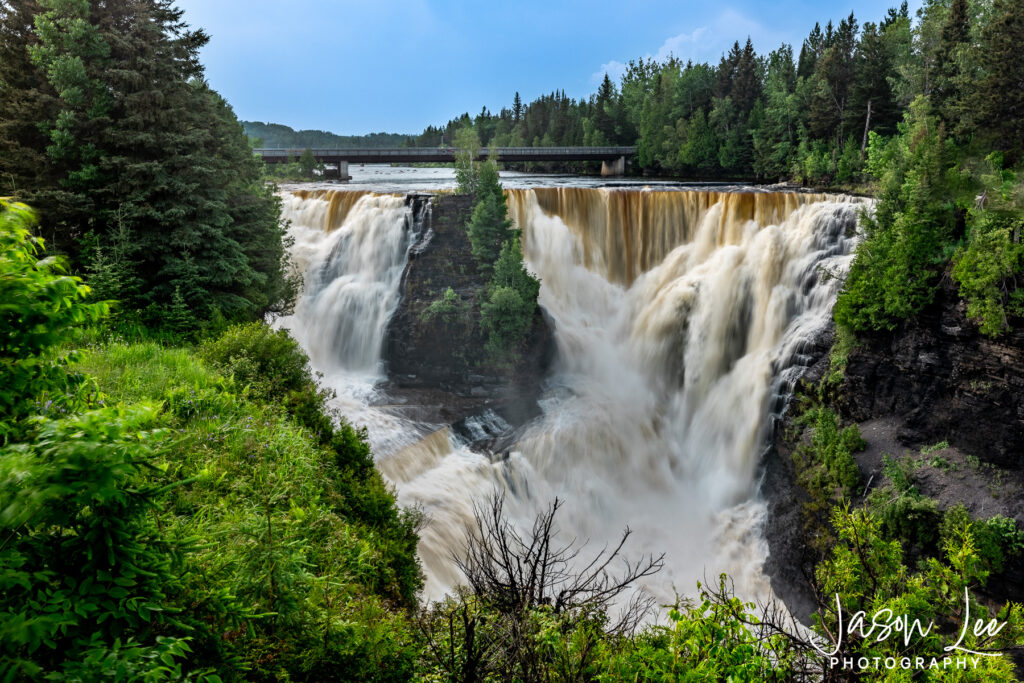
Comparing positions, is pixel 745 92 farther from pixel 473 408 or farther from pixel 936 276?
pixel 473 408

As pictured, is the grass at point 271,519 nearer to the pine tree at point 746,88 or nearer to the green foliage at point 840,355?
the green foliage at point 840,355

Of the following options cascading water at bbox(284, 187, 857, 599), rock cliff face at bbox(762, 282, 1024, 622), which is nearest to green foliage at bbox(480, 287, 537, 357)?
cascading water at bbox(284, 187, 857, 599)

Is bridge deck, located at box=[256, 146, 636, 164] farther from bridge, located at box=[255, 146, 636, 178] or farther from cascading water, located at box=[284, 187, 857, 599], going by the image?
cascading water, located at box=[284, 187, 857, 599]

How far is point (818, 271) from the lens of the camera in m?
20.0

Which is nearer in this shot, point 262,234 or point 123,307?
point 123,307

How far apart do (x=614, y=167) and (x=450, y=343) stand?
44.1 m

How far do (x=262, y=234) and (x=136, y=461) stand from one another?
15700mm

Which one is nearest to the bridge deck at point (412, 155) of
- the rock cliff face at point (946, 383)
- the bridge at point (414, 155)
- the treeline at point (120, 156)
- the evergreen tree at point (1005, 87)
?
the bridge at point (414, 155)

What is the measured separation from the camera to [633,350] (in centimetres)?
2375

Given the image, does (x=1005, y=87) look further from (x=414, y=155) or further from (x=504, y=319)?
(x=414, y=155)

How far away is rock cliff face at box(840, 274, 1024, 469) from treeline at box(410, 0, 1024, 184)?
40.0 ft

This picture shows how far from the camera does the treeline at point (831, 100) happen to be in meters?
23.5

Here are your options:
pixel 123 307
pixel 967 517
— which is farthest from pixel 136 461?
pixel 967 517

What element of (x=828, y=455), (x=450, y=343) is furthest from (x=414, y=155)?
(x=828, y=455)
